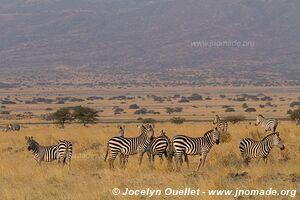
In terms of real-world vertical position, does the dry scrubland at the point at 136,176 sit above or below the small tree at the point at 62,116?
below

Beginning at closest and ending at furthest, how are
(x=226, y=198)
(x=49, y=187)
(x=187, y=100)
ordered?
(x=226, y=198)
(x=49, y=187)
(x=187, y=100)

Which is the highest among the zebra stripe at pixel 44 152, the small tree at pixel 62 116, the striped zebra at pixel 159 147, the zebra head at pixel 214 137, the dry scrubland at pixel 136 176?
the small tree at pixel 62 116

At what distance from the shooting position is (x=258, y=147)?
2019 centimetres

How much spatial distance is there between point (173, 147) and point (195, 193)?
4492 mm

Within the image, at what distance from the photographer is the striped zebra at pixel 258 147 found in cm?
2014

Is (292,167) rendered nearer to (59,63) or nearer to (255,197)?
(255,197)

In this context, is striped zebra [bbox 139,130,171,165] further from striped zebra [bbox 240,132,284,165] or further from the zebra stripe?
the zebra stripe

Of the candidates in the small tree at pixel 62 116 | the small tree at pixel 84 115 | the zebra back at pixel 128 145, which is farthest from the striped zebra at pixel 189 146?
the small tree at pixel 84 115

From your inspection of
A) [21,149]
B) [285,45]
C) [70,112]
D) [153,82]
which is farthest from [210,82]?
[21,149]

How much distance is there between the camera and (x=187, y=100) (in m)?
97.1

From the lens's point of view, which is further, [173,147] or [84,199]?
[173,147]

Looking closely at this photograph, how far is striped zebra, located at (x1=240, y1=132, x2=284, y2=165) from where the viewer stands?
20141 millimetres

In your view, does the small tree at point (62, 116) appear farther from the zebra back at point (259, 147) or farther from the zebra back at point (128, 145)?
the zebra back at point (259, 147)

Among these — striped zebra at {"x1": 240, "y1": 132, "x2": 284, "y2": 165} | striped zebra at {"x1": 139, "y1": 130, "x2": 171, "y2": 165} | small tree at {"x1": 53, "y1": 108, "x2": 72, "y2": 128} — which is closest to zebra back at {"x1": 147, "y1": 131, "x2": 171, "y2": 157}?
striped zebra at {"x1": 139, "y1": 130, "x2": 171, "y2": 165}
